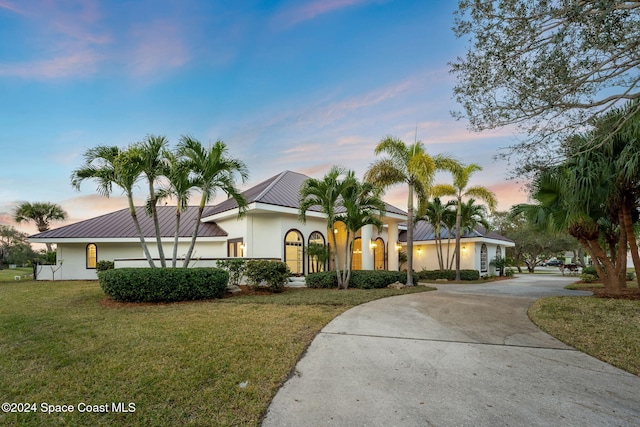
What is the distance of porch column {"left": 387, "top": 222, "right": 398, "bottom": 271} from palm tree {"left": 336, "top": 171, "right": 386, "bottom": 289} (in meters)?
7.14

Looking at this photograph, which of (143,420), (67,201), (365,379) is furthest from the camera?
(67,201)

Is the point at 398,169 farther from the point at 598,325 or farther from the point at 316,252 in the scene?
the point at 598,325

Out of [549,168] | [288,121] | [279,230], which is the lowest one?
[279,230]

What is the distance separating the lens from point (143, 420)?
10.1 ft

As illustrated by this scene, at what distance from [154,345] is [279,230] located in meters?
10.8

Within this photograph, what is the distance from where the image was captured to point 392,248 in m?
20.7

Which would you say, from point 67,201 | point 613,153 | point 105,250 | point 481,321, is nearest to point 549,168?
point 613,153

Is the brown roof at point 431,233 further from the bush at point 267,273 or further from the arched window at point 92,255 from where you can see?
the arched window at point 92,255

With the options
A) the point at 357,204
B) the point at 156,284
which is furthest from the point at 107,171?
the point at 357,204

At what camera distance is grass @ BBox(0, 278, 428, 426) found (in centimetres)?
326

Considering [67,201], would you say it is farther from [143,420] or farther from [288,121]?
[143,420]

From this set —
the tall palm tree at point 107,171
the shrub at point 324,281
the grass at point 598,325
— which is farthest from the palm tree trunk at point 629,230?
the tall palm tree at point 107,171

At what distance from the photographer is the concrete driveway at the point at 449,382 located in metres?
3.09

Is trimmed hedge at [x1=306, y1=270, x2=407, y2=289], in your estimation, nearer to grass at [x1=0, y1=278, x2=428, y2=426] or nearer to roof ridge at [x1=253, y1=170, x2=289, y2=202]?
roof ridge at [x1=253, y1=170, x2=289, y2=202]
